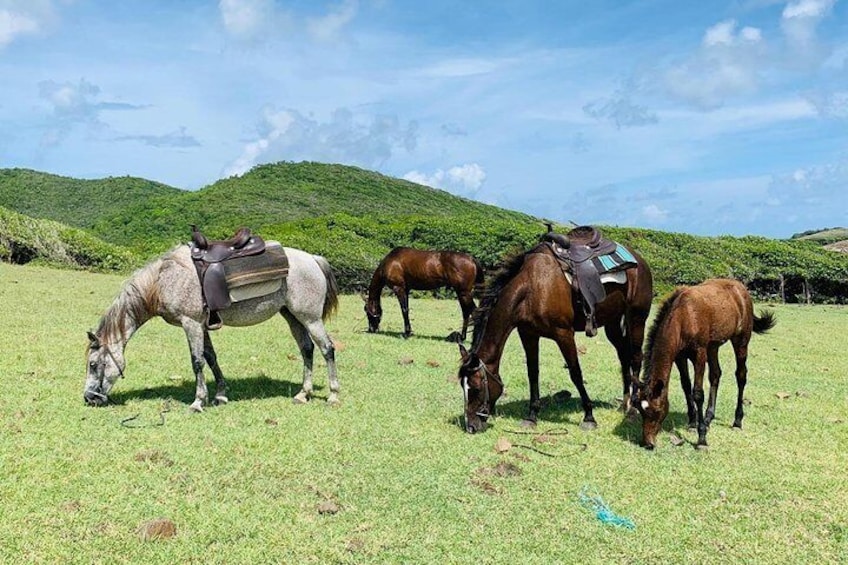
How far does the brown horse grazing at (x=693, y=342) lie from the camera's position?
272 inches

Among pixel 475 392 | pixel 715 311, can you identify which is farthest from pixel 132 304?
pixel 715 311

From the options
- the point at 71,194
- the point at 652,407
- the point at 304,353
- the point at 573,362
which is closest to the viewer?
the point at 652,407

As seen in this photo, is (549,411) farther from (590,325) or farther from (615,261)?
(615,261)

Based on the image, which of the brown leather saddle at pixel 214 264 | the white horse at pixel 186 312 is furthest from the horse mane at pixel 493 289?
the brown leather saddle at pixel 214 264

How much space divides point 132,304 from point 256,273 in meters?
1.56

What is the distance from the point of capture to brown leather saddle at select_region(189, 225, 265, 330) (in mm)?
7746

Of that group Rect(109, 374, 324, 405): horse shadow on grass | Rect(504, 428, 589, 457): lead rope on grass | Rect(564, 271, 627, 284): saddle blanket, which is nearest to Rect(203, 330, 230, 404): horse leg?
Rect(109, 374, 324, 405): horse shadow on grass

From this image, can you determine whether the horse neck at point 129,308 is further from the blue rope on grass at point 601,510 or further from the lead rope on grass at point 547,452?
the blue rope on grass at point 601,510

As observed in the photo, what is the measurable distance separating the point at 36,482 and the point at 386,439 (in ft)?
10.7

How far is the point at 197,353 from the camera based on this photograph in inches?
307

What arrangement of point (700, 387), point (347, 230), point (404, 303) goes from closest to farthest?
1. point (700, 387)
2. point (404, 303)
3. point (347, 230)

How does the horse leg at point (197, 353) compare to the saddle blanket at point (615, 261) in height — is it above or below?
below

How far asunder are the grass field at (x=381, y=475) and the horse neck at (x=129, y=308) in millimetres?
820

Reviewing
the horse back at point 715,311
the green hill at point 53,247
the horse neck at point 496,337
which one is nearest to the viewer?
the horse back at point 715,311
